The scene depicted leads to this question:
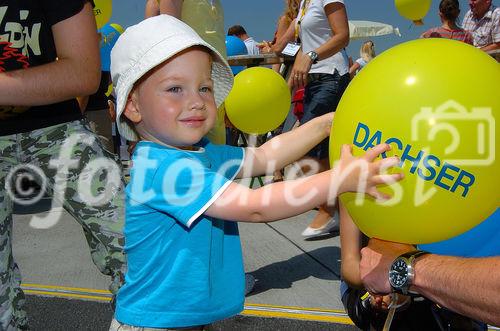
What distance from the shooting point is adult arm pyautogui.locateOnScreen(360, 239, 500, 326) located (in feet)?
4.36

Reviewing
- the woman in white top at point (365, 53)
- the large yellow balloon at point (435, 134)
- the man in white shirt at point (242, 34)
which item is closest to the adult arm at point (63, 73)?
the large yellow balloon at point (435, 134)

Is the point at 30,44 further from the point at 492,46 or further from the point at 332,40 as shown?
the point at 492,46

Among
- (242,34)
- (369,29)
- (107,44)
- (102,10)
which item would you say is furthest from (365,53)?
(369,29)

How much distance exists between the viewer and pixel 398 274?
59.3 inches

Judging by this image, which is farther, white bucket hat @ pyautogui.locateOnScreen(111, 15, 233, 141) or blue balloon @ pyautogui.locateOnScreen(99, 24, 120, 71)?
blue balloon @ pyautogui.locateOnScreen(99, 24, 120, 71)

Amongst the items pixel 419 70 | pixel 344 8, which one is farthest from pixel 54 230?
pixel 419 70

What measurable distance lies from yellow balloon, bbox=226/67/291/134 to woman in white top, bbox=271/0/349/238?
0.21 m

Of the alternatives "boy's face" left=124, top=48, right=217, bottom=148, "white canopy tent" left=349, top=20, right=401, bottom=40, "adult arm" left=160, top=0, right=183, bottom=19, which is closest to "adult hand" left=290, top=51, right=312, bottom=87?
"adult arm" left=160, top=0, right=183, bottom=19

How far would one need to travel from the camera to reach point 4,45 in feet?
6.32

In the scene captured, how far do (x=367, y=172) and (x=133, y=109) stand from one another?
30.1 inches

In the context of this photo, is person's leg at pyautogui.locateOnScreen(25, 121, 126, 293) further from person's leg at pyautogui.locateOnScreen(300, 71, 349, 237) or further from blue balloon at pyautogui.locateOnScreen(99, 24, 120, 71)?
blue balloon at pyautogui.locateOnScreen(99, 24, 120, 71)

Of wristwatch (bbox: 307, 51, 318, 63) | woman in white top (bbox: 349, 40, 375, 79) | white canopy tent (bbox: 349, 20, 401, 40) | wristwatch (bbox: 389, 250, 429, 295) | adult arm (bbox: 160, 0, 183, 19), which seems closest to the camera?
wristwatch (bbox: 389, 250, 429, 295)

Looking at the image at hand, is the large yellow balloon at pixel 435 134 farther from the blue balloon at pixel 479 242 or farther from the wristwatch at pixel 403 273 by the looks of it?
the blue balloon at pixel 479 242

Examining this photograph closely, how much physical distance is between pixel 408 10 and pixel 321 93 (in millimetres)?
2318
